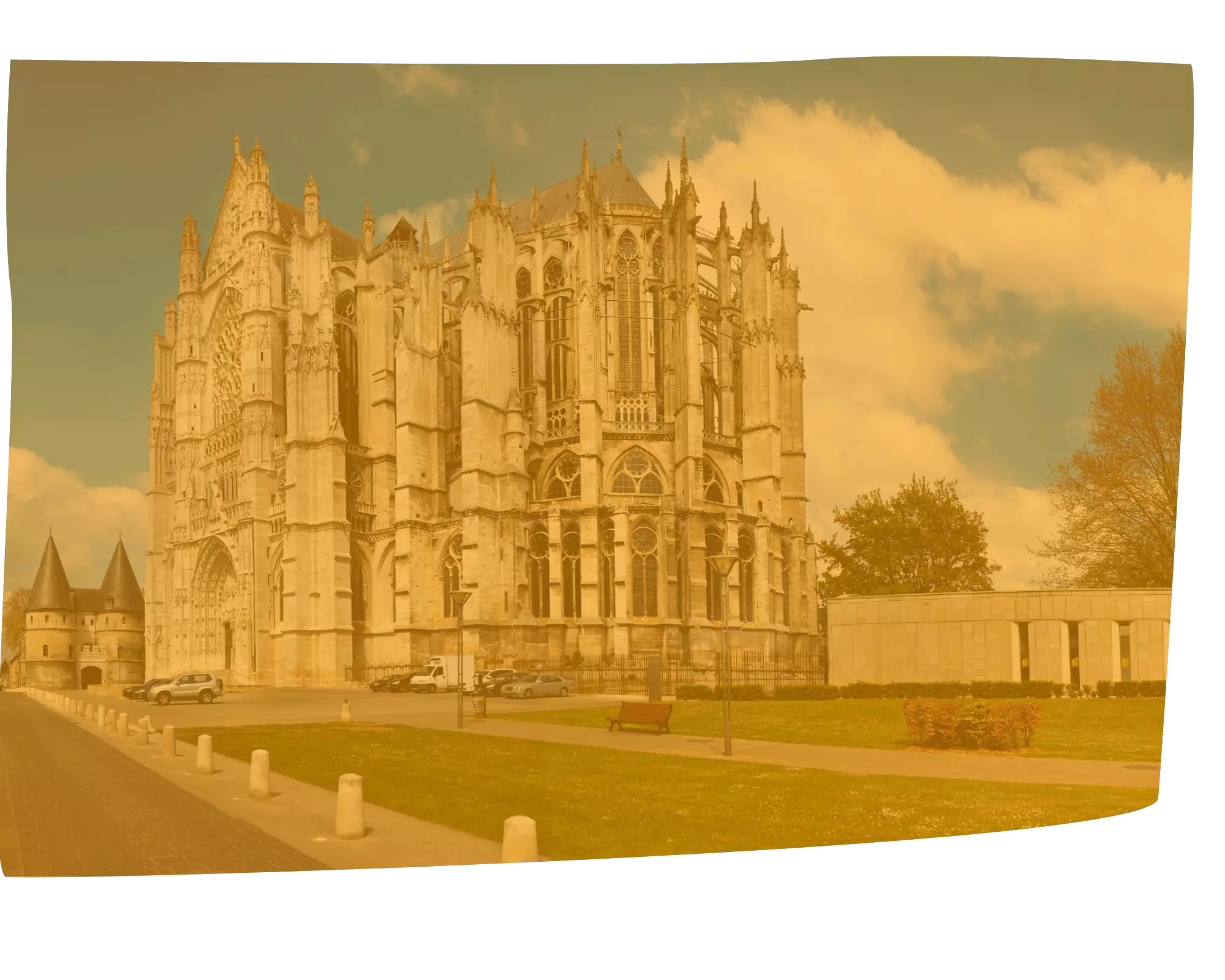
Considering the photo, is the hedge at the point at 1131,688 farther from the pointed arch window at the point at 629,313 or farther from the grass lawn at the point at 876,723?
the pointed arch window at the point at 629,313

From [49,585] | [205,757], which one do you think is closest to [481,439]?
[49,585]

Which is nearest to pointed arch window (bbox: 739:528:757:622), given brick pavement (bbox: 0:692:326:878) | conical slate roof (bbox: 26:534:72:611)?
brick pavement (bbox: 0:692:326:878)

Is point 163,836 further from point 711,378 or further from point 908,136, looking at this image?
point 711,378

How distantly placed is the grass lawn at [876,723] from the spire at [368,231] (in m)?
6.44

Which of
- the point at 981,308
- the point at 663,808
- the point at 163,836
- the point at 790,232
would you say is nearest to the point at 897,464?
the point at 981,308

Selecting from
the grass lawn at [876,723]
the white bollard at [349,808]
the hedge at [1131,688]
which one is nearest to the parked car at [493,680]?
the grass lawn at [876,723]

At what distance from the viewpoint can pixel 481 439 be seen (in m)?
27.0

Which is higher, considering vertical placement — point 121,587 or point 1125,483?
point 1125,483

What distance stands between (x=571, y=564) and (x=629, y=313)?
8.95 m

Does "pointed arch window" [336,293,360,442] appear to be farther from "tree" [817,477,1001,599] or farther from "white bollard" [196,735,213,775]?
"tree" [817,477,1001,599]

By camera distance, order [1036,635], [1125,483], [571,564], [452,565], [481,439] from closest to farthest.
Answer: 1. [1036,635]
2. [1125,483]
3. [481,439]
4. [452,565]
5. [571,564]

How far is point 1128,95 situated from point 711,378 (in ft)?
39.9

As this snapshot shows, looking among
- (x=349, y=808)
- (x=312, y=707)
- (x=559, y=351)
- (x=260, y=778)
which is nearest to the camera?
(x=349, y=808)

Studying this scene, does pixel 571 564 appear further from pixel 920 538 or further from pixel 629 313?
pixel 920 538
